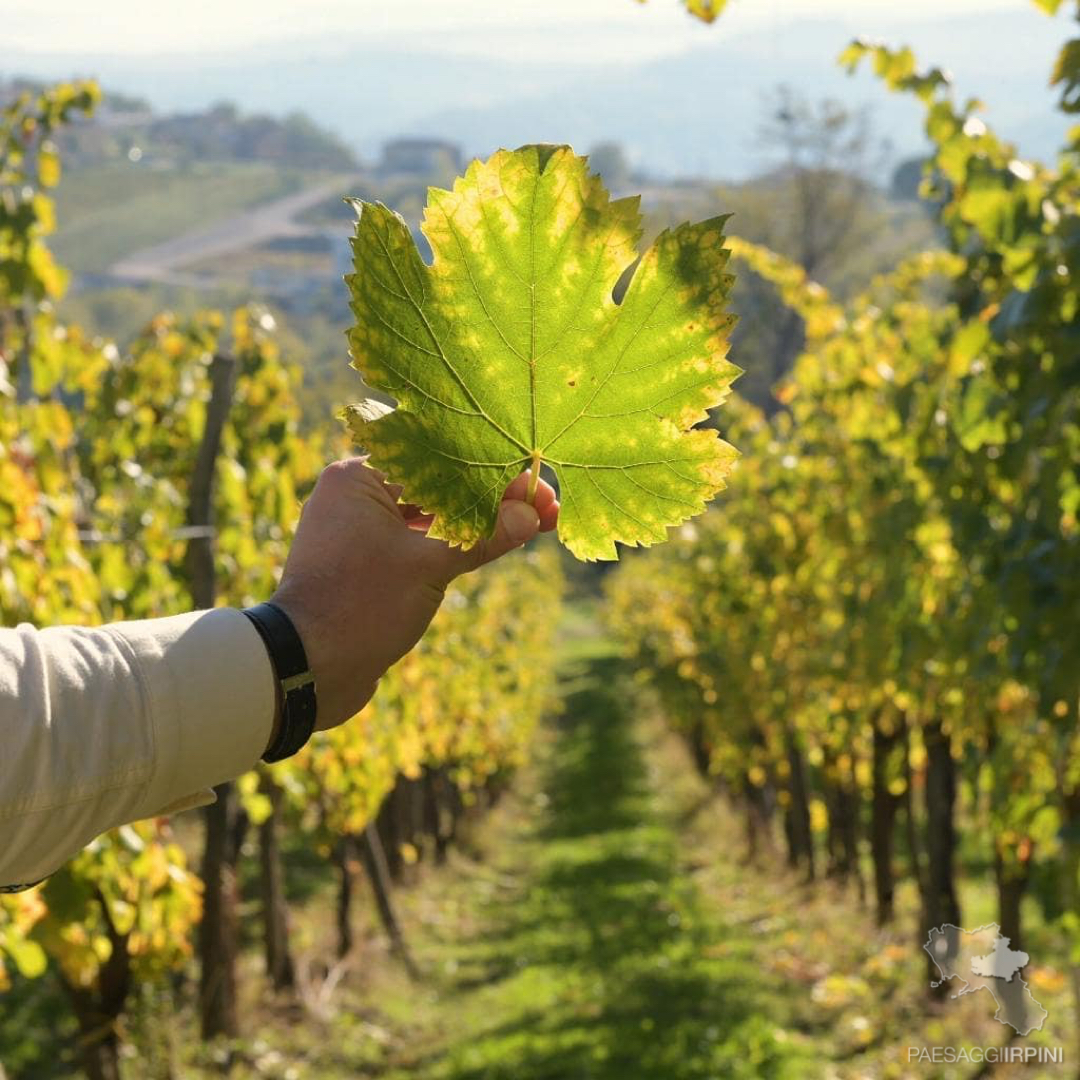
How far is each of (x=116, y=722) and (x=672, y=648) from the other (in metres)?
16.0

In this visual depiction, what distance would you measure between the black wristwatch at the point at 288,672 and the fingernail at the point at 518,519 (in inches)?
7.4

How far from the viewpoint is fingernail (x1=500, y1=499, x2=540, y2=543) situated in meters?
0.93

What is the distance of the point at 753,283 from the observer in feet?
157

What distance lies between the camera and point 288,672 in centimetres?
96

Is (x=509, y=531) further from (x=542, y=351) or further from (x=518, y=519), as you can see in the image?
(x=542, y=351)

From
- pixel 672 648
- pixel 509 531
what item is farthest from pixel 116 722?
pixel 672 648

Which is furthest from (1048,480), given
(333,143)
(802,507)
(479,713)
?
(333,143)

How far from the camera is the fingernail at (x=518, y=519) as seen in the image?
0.93 metres

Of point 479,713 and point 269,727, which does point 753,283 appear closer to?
point 479,713

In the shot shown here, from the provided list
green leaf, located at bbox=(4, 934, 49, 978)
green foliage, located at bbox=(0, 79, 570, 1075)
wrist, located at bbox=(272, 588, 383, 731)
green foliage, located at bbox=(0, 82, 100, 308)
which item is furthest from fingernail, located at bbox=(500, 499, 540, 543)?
green foliage, located at bbox=(0, 82, 100, 308)

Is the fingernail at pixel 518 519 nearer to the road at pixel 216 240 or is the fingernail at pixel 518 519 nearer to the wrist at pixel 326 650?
the wrist at pixel 326 650

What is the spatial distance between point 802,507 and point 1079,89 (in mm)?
6397

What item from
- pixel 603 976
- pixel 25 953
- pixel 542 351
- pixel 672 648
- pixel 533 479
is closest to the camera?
pixel 542 351

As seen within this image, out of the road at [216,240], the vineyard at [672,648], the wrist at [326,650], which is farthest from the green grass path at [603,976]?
the road at [216,240]
